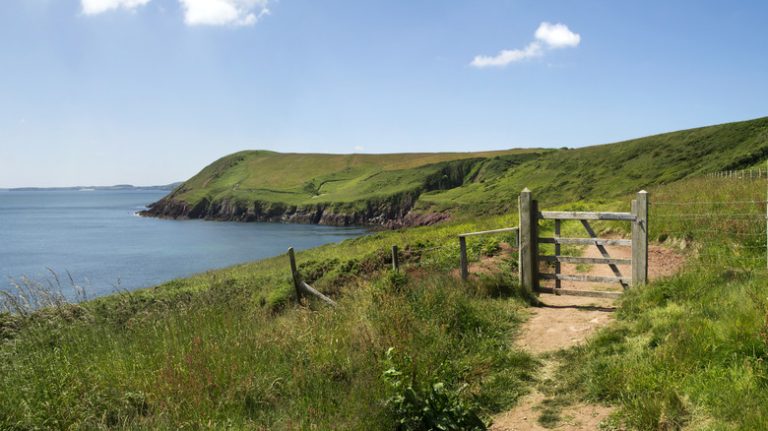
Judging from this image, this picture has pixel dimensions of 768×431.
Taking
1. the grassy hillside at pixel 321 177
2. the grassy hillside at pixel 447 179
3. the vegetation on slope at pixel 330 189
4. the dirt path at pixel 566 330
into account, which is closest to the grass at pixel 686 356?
the dirt path at pixel 566 330

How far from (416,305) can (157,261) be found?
51.3 m

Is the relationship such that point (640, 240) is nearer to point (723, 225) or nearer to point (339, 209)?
point (723, 225)

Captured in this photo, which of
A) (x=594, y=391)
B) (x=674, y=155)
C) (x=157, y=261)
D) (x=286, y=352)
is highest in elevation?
(x=674, y=155)

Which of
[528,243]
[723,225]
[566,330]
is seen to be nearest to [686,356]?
[566,330]

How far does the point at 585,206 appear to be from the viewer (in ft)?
95.0

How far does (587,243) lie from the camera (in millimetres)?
10883

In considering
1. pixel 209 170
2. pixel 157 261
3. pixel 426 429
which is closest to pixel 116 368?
pixel 426 429

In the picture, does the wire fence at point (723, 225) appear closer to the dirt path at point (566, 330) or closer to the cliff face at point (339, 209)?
the dirt path at point (566, 330)

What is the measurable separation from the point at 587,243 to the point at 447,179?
118m

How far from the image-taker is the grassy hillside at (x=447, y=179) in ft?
239

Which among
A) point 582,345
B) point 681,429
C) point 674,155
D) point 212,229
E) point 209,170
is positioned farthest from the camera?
point 209,170

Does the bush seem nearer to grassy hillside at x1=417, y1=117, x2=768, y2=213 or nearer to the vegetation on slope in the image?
grassy hillside at x1=417, y1=117, x2=768, y2=213

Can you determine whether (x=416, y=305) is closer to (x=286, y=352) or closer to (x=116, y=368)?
(x=286, y=352)

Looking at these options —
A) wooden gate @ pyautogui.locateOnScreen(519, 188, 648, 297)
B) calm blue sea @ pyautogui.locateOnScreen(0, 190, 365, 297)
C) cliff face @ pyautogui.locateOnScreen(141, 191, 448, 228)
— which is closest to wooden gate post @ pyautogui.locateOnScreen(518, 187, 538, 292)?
wooden gate @ pyautogui.locateOnScreen(519, 188, 648, 297)
